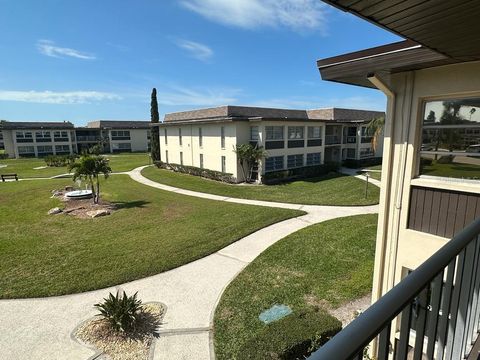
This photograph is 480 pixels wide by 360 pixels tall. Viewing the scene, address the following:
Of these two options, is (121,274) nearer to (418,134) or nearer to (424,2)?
(418,134)

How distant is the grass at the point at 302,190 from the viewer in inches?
842

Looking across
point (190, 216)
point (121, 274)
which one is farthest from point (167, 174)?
point (121, 274)

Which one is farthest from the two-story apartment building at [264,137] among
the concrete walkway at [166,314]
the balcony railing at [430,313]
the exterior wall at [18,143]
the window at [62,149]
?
the exterior wall at [18,143]

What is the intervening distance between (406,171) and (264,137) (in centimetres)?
2115

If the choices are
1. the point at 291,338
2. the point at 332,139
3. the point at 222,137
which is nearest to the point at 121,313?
the point at 291,338

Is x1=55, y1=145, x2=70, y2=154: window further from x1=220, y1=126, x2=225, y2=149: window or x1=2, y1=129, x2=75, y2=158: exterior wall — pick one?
x1=220, y1=126, x2=225, y2=149: window

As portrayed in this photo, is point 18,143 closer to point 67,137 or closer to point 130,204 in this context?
point 67,137

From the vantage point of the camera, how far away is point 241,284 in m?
9.87

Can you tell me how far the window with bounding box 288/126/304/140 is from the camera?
2897 centimetres

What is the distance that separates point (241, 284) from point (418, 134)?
6901 mm

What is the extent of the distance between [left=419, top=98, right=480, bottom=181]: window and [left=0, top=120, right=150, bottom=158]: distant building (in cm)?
6552

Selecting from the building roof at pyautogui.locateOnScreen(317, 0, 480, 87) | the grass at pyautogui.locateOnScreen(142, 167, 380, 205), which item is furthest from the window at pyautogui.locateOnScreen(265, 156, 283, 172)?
the building roof at pyautogui.locateOnScreen(317, 0, 480, 87)

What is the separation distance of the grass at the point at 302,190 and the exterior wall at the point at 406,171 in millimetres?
14235

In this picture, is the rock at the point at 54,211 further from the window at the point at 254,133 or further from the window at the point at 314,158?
the window at the point at 314,158
